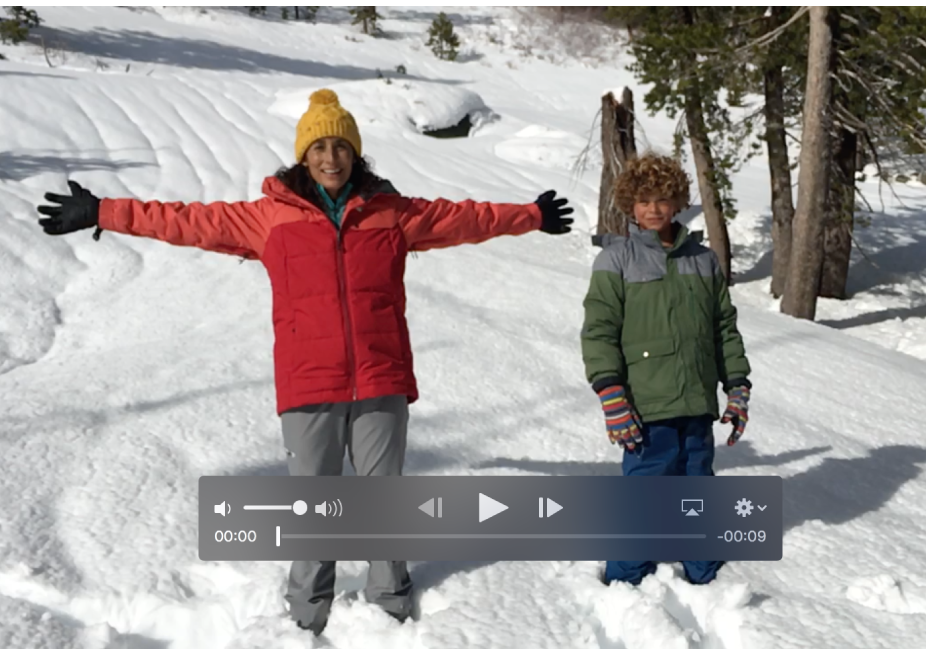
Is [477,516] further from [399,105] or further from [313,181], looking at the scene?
[399,105]

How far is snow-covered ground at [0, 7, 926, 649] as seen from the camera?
269 centimetres

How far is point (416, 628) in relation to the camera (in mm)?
2605

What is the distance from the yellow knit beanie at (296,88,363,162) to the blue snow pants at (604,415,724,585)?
1.38 meters

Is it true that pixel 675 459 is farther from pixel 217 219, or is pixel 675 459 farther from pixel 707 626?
pixel 217 219

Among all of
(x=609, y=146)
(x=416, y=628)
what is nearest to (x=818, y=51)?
(x=609, y=146)

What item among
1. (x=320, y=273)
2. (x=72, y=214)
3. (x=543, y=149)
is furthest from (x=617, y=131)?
(x=72, y=214)

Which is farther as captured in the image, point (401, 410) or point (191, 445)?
point (191, 445)

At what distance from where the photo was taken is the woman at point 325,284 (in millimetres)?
2471

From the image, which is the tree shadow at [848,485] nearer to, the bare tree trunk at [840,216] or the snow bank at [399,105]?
the bare tree trunk at [840,216]

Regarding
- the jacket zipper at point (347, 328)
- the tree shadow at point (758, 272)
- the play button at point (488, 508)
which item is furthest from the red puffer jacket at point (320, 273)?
the tree shadow at point (758, 272)

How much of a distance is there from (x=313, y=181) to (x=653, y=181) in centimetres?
112

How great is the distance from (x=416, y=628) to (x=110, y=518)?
4.41 feet

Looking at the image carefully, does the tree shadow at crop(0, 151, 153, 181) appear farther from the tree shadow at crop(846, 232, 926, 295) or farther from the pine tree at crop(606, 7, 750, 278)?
the tree shadow at crop(846, 232, 926, 295)

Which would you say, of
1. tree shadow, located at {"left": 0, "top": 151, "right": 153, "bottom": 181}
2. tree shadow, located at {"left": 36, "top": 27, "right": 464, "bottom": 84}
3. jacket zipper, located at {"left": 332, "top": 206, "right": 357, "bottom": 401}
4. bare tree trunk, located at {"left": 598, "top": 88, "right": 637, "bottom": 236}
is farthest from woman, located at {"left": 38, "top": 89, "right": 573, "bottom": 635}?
tree shadow, located at {"left": 36, "top": 27, "right": 464, "bottom": 84}
